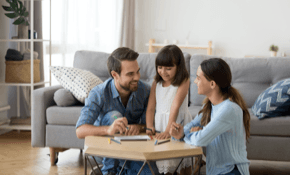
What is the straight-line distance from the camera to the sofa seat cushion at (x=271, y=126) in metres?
2.22

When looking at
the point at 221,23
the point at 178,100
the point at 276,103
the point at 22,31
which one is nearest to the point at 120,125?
the point at 178,100

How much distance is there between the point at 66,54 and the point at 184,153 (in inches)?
118

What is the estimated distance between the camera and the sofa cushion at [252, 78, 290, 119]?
7.29 ft

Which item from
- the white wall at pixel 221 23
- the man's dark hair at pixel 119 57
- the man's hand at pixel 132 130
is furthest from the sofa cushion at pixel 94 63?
the white wall at pixel 221 23

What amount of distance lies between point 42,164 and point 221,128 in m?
1.72

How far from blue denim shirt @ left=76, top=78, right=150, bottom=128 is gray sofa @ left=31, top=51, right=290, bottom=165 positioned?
2.12ft

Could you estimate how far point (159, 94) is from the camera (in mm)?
1866

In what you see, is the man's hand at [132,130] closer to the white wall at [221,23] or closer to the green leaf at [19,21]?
the green leaf at [19,21]

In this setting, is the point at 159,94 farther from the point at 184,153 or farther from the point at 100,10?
the point at 100,10

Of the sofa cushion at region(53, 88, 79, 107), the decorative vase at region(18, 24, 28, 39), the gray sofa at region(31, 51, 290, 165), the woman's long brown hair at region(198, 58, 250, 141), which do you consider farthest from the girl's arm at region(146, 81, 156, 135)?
the decorative vase at region(18, 24, 28, 39)

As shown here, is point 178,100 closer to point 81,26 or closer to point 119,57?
point 119,57

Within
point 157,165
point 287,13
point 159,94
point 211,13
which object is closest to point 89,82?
point 159,94

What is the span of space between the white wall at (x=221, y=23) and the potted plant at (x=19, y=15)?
2515 millimetres

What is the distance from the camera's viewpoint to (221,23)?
17.6ft
